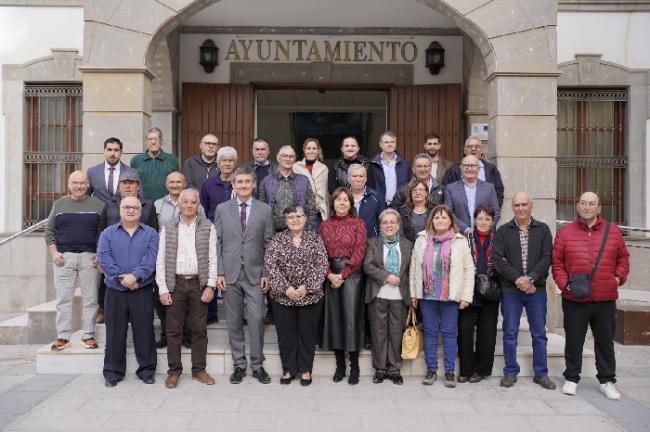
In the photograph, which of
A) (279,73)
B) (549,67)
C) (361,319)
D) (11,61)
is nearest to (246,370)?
(361,319)

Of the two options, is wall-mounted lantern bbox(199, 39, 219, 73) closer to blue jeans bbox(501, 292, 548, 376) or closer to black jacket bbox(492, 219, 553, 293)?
black jacket bbox(492, 219, 553, 293)

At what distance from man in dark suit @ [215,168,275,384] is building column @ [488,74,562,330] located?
2.80 metres

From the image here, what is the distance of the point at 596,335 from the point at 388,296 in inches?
73.8

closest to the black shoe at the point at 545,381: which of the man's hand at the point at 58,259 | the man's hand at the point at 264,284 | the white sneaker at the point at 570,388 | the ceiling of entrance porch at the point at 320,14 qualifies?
the white sneaker at the point at 570,388

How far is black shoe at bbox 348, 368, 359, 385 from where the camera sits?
5836 mm

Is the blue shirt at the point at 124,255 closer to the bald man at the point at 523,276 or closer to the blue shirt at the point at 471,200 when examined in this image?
the blue shirt at the point at 471,200

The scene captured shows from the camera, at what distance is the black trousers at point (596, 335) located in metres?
5.61

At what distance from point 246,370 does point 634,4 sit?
8.16 meters

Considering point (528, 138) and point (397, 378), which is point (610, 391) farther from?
point (528, 138)

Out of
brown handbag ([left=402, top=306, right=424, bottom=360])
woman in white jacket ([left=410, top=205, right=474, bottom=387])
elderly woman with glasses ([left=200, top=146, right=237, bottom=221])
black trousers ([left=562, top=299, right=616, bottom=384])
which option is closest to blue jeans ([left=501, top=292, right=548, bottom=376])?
black trousers ([left=562, top=299, right=616, bottom=384])

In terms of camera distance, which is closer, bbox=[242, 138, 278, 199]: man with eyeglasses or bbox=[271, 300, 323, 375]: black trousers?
bbox=[271, 300, 323, 375]: black trousers

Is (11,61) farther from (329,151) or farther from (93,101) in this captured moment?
(329,151)

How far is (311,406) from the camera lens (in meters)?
5.18

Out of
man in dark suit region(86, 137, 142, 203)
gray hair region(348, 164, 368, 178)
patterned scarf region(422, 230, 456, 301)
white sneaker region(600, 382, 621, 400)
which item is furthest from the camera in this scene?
man in dark suit region(86, 137, 142, 203)
